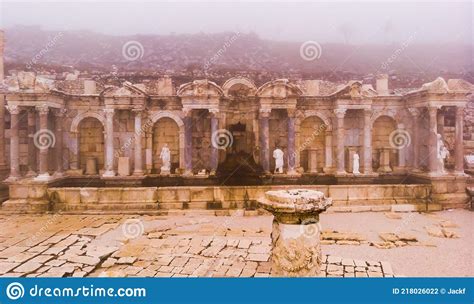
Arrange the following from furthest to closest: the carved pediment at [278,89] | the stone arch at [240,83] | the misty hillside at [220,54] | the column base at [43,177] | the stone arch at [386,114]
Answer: the misty hillside at [220,54] < the stone arch at [240,83] < the stone arch at [386,114] < the carved pediment at [278,89] < the column base at [43,177]

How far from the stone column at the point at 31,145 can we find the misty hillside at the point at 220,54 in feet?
76.7

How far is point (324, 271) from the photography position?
267 inches

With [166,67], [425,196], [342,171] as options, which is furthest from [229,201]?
[166,67]

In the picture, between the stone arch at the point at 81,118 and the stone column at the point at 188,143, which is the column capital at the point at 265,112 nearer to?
the stone column at the point at 188,143

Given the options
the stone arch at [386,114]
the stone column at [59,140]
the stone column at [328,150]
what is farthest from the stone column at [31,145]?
the stone arch at [386,114]

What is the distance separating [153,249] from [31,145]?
1020cm

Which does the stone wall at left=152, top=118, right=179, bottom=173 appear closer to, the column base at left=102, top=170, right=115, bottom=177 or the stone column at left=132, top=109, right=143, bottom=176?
the stone column at left=132, top=109, right=143, bottom=176

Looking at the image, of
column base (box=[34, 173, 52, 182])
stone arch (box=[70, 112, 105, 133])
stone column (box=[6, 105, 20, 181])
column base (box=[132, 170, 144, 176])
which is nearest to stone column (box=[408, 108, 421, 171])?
column base (box=[132, 170, 144, 176])

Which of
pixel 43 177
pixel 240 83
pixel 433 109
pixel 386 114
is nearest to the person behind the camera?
pixel 43 177

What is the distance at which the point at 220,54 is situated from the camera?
38.8 m

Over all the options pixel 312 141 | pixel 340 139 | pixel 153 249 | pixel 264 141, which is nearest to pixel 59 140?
pixel 264 141

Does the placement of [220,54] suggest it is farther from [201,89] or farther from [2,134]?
[2,134]

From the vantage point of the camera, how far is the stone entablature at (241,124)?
575 inches

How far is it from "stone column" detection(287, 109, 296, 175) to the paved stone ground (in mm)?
4232
